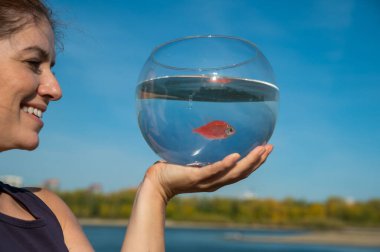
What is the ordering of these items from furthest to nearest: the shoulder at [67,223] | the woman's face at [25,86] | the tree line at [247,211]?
the tree line at [247,211], the shoulder at [67,223], the woman's face at [25,86]

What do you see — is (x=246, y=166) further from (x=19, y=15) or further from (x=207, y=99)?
(x=19, y=15)

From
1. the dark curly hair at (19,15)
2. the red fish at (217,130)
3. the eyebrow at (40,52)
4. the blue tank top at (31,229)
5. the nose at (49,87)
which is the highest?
the dark curly hair at (19,15)

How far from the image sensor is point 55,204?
169 centimetres

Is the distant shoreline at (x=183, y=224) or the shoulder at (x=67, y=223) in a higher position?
the shoulder at (x=67, y=223)

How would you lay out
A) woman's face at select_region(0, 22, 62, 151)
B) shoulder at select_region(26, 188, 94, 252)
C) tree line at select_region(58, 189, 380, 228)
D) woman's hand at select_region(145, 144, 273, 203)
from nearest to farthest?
woman's face at select_region(0, 22, 62, 151)
woman's hand at select_region(145, 144, 273, 203)
shoulder at select_region(26, 188, 94, 252)
tree line at select_region(58, 189, 380, 228)

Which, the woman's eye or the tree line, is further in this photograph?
the tree line

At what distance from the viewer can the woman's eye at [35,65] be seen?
1.43 m

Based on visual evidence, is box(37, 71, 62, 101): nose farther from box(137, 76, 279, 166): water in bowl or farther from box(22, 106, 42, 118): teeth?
box(137, 76, 279, 166): water in bowl

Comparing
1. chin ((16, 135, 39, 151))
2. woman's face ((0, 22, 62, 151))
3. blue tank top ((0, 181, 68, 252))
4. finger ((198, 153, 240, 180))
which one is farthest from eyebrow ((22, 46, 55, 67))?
finger ((198, 153, 240, 180))

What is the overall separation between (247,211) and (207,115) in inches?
3069

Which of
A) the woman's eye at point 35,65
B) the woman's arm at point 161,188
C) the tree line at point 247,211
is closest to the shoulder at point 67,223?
the woman's arm at point 161,188

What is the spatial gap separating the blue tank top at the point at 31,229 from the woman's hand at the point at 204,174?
0.38m

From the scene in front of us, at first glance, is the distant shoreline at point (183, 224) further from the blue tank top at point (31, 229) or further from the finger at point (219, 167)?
the finger at point (219, 167)

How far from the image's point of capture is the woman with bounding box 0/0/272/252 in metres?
1.39
